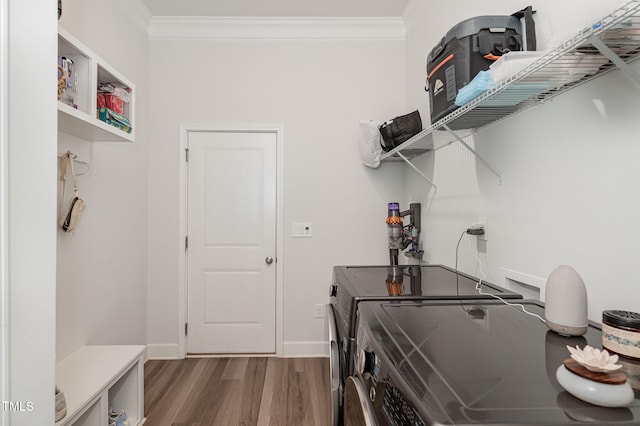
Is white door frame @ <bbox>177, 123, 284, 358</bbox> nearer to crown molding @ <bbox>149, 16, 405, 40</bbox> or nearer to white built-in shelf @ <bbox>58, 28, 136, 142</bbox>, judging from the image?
crown molding @ <bbox>149, 16, 405, 40</bbox>

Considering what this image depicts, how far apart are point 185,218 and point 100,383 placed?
151cm

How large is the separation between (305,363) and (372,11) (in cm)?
293

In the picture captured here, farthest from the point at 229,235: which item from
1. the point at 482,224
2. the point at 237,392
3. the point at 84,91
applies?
the point at 482,224

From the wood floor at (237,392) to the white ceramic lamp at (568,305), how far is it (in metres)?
1.56

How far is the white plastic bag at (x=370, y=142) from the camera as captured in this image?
2.60m

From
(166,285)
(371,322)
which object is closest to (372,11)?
(371,322)

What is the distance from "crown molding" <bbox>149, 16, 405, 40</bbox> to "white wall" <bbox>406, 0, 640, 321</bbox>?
1.14m

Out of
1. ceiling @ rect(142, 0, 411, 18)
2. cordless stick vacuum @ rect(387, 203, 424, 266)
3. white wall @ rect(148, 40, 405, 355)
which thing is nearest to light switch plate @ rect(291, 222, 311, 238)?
white wall @ rect(148, 40, 405, 355)

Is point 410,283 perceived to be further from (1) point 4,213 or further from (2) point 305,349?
(2) point 305,349

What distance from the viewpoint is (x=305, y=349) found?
2.84 metres

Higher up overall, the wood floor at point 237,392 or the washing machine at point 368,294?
the washing machine at point 368,294

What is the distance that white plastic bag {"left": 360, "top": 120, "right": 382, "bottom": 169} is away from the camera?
2598 millimetres

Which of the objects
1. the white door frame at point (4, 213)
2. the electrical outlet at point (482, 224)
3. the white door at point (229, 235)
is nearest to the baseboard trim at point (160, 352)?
the white door at point (229, 235)

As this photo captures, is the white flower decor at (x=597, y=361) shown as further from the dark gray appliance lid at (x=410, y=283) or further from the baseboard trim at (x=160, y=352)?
the baseboard trim at (x=160, y=352)
